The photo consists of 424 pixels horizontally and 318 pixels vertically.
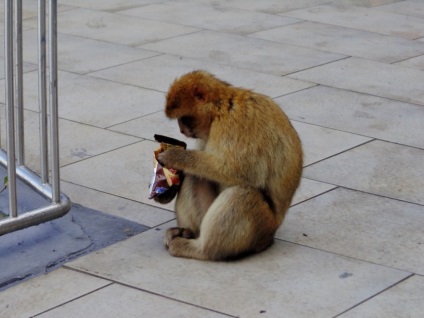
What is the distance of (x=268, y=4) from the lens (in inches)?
476

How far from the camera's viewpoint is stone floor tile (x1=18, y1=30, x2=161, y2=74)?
941 cm

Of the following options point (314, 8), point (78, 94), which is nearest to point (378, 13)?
point (314, 8)

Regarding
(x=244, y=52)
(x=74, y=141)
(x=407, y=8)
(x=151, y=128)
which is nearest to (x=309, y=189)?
(x=151, y=128)

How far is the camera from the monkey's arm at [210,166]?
531cm

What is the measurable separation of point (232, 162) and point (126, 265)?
2.72 feet

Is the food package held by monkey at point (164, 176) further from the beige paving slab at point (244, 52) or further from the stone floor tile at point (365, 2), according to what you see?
the stone floor tile at point (365, 2)

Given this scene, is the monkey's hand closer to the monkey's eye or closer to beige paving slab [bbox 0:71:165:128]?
the monkey's eye

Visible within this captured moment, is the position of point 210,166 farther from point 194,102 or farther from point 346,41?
point 346,41

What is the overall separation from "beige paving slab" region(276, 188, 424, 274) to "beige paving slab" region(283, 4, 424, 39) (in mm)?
4649

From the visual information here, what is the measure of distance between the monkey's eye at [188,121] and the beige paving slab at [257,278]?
2.44 ft

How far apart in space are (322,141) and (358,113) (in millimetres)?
784

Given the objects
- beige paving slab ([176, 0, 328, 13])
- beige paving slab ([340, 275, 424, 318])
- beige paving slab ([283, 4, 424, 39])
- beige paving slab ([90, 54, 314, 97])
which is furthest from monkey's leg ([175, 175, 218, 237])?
beige paving slab ([176, 0, 328, 13])

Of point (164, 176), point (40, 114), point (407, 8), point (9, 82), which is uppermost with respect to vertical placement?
point (9, 82)

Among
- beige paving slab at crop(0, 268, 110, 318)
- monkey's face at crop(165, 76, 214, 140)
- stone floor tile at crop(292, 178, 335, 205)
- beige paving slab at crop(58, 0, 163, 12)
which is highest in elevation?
monkey's face at crop(165, 76, 214, 140)
